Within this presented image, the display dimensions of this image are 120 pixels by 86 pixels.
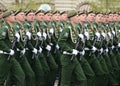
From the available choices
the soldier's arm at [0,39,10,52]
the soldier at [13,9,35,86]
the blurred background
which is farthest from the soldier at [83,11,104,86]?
the blurred background

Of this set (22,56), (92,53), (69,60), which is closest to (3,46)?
(22,56)

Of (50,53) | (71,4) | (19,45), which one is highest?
(19,45)

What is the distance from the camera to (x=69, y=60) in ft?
36.1

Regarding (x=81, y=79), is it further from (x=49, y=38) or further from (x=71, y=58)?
(x=49, y=38)

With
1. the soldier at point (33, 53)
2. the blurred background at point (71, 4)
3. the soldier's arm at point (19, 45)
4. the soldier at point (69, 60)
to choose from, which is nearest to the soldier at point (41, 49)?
the soldier at point (33, 53)

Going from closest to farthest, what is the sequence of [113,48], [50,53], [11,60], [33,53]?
[11,60] → [33,53] → [50,53] → [113,48]

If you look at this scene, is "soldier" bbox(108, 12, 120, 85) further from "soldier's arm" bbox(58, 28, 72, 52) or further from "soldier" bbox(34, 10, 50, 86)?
"soldier's arm" bbox(58, 28, 72, 52)

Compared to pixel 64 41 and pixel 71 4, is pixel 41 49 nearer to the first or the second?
pixel 64 41

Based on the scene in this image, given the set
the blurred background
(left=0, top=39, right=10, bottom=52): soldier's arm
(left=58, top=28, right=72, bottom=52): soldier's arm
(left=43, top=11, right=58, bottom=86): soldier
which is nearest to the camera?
(left=0, top=39, right=10, bottom=52): soldier's arm

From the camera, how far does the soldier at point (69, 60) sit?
10969mm

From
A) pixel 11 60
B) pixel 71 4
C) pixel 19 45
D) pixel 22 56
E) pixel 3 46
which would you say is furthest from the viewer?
pixel 71 4

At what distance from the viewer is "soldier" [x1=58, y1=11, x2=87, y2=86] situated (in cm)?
1097

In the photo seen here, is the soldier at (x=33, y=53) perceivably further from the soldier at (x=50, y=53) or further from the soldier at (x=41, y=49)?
the soldier at (x=50, y=53)

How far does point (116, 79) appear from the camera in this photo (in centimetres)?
1309
